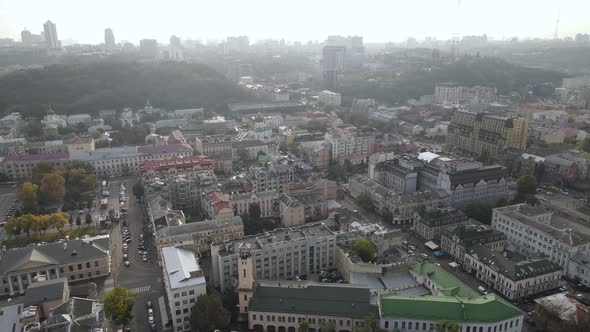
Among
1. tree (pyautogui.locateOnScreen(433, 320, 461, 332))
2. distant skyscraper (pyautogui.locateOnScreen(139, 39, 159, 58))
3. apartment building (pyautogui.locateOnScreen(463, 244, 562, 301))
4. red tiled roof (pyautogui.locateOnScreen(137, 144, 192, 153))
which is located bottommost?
apartment building (pyautogui.locateOnScreen(463, 244, 562, 301))

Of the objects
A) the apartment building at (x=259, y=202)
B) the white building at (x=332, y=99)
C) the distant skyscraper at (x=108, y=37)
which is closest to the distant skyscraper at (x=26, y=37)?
the distant skyscraper at (x=108, y=37)

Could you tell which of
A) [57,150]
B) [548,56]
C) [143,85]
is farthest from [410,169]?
[548,56]

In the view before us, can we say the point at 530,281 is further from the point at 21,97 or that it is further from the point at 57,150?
the point at 21,97

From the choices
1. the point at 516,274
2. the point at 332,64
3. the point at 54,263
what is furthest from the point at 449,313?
the point at 332,64

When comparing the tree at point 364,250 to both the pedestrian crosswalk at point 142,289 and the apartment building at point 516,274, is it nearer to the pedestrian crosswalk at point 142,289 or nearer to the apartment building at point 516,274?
the apartment building at point 516,274

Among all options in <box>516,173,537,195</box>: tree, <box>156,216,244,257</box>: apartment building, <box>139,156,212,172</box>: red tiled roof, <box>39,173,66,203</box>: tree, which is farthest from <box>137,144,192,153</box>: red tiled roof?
<box>516,173,537,195</box>: tree

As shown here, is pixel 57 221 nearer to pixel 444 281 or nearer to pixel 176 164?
pixel 176 164

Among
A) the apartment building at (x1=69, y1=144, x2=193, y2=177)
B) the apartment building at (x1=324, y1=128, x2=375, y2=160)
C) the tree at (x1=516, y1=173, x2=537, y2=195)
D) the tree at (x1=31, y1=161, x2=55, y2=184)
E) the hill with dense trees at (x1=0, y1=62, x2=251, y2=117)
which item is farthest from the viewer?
the hill with dense trees at (x1=0, y1=62, x2=251, y2=117)

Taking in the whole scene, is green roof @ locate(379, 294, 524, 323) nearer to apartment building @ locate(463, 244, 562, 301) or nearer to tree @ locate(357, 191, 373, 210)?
apartment building @ locate(463, 244, 562, 301)
